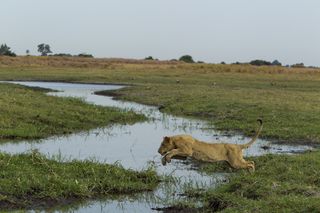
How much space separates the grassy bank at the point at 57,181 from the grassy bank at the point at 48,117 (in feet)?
19.6

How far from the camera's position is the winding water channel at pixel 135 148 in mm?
11969

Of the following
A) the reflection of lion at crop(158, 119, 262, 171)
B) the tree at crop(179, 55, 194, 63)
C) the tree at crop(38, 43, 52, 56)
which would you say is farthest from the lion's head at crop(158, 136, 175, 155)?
the tree at crop(38, 43, 52, 56)

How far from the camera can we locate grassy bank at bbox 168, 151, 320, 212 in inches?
406

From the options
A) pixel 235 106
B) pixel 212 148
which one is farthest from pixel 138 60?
pixel 212 148

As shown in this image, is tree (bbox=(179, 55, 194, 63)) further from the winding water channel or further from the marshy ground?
the winding water channel

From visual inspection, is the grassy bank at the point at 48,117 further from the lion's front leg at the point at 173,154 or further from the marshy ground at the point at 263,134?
the lion's front leg at the point at 173,154

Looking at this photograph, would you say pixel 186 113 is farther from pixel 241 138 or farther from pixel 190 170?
pixel 190 170

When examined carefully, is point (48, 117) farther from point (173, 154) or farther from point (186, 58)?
point (186, 58)

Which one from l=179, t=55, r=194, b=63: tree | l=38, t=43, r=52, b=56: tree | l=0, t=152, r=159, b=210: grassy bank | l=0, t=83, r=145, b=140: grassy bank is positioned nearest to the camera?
l=0, t=152, r=159, b=210: grassy bank

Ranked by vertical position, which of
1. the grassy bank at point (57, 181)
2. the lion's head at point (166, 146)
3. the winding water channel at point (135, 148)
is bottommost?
the winding water channel at point (135, 148)

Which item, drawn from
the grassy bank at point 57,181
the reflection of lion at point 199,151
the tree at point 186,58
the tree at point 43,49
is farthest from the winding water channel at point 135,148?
the tree at point 43,49

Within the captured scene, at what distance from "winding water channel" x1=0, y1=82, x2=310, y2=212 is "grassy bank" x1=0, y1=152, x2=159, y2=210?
0.38m

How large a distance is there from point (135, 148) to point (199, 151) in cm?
589

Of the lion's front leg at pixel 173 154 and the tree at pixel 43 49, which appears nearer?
the lion's front leg at pixel 173 154
